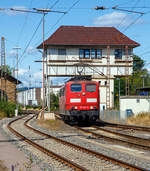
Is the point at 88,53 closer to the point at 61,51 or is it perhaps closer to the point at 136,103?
the point at 61,51

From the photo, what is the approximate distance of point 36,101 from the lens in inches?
5167

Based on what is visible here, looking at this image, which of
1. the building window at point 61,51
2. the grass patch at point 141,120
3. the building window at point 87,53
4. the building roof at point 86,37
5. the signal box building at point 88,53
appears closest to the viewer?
the grass patch at point 141,120

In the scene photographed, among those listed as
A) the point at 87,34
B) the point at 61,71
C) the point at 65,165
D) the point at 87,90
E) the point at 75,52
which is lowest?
the point at 65,165

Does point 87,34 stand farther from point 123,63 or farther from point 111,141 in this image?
point 111,141

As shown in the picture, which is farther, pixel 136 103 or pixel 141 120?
pixel 136 103

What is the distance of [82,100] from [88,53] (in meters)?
24.5

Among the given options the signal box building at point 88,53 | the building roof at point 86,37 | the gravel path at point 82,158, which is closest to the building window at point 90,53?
the signal box building at point 88,53

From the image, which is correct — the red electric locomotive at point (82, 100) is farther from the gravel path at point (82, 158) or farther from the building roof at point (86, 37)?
the building roof at point (86, 37)

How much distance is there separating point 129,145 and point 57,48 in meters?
34.8

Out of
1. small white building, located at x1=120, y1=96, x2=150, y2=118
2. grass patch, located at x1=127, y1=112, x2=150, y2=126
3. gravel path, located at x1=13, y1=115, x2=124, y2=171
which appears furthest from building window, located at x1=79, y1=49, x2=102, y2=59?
gravel path, located at x1=13, y1=115, x2=124, y2=171

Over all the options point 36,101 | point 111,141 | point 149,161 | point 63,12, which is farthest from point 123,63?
point 36,101

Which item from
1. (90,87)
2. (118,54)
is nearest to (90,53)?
(118,54)

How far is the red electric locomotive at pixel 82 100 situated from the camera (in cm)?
2377

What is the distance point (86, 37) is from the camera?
1991 inches
